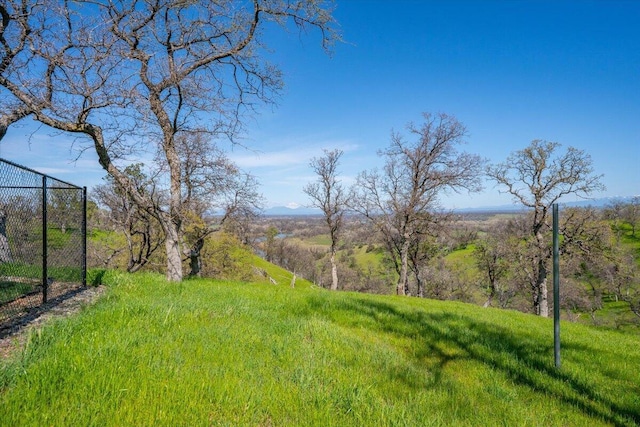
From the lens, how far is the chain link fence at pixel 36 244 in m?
4.61

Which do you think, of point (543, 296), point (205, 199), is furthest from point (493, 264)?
point (205, 199)

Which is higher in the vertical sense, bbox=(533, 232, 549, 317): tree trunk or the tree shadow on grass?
the tree shadow on grass

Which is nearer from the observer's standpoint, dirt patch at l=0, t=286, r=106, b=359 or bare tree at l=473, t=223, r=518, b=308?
dirt patch at l=0, t=286, r=106, b=359

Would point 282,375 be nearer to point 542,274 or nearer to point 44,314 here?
point 44,314

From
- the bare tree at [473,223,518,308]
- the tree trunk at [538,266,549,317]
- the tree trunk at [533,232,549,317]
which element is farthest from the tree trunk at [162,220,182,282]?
the bare tree at [473,223,518,308]

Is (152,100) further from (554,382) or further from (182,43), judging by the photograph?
(554,382)

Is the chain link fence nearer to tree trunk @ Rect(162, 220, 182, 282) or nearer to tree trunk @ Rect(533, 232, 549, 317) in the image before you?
tree trunk @ Rect(162, 220, 182, 282)

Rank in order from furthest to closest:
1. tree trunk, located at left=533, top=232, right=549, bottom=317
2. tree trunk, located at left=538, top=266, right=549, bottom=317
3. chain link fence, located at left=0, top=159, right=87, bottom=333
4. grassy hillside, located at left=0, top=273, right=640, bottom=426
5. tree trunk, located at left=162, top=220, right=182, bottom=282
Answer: tree trunk, located at left=538, top=266, right=549, bottom=317, tree trunk, located at left=533, top=232, right=549, bottom=317, tree trunk, located at left=162, top=220, right=182, bottom=282, chain link fence, located at left=0, top=159, right=87, bottom=333, grassy hillside, located at left=0, top=273, right=640, bottom=426

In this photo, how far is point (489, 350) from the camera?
4871 millimetres

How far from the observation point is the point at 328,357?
376 cm

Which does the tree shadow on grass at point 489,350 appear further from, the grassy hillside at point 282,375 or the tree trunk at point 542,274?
the tree trunk at point 542,274

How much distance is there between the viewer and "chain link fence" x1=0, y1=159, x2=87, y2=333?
461 centimetres

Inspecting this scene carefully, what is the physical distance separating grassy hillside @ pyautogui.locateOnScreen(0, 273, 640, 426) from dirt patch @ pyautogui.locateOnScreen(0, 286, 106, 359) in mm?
348

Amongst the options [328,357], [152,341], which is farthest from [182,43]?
[328,357]
